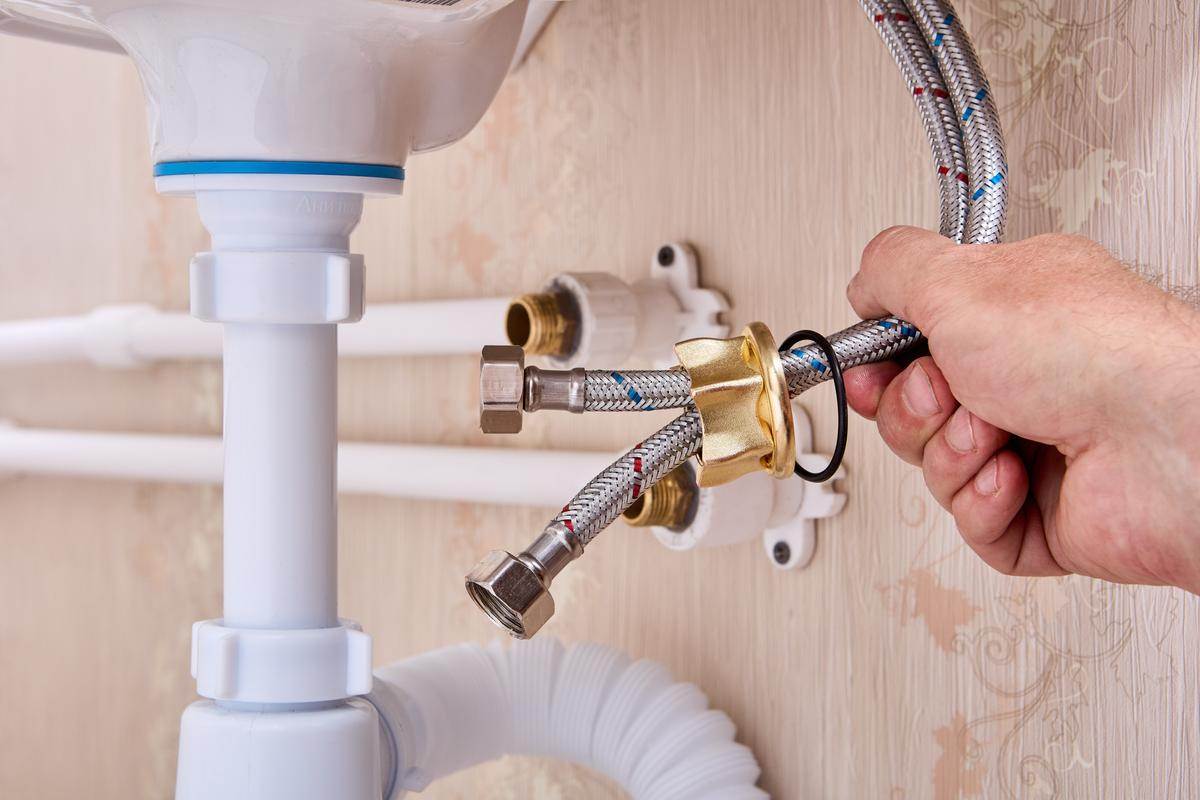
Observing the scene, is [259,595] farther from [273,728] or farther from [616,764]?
[616,764]

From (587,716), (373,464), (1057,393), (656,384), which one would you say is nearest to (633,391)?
(656,384)

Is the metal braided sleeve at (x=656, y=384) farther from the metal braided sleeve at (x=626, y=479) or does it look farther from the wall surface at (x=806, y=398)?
the wall surface at (x=806, y=398)

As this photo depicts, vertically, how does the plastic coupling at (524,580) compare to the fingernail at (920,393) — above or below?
below

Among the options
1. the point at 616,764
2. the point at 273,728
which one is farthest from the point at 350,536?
the point at 273,728

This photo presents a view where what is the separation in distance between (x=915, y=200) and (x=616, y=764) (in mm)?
277

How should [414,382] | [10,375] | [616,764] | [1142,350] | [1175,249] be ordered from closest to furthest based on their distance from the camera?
1. [1142,350]
2. [1175,249]
3. [616,764]
4. [414,382]
5. [10,375]

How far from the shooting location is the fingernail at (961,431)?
0.35 meters

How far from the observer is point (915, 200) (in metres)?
0.47

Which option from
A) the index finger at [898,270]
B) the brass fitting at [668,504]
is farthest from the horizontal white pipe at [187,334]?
the index finger at [898,270]

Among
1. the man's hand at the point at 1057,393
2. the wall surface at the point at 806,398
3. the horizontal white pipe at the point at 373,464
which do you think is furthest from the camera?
the horizontal white pipe at the point at 373,464

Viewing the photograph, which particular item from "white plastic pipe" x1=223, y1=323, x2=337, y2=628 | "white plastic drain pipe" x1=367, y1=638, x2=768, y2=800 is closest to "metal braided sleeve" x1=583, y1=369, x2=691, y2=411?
"white plastic pipe" x1=223, y1=323, x2=337, y2=628

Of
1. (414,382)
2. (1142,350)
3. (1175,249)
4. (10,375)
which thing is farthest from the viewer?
(10,375)

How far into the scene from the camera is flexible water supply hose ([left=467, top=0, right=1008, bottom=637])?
32 cm

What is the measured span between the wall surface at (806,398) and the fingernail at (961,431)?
0.37 feet
